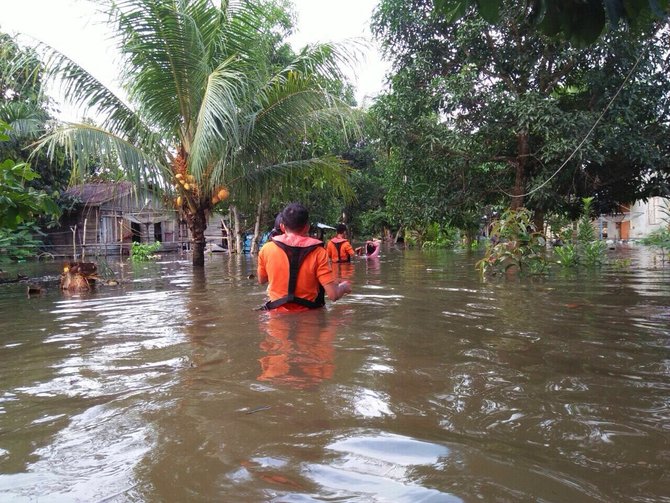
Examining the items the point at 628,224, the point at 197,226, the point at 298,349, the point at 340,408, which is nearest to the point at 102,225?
the point at 197,226

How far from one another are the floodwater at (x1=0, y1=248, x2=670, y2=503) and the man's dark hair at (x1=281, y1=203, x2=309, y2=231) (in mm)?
855

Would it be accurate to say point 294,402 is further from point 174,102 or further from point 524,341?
point 174,102

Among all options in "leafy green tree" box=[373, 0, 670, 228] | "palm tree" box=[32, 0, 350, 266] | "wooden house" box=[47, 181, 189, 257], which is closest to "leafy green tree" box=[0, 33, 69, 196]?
"wooden house" box=[47, 181, 189, 257]

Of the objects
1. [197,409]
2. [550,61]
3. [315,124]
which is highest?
[550,61]

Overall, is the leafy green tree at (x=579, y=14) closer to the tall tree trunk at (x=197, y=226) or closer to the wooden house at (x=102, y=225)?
the tall tree trunk at (x=197, y=226)

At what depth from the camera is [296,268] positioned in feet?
15.7

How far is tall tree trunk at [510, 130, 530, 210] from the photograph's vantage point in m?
12.4

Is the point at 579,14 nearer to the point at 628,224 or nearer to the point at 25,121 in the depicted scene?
the point at 25,121

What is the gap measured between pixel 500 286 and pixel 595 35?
576 cm

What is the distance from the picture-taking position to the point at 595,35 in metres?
2.37

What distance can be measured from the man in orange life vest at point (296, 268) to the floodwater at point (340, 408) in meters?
0.19

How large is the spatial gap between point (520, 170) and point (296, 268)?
9501 mm

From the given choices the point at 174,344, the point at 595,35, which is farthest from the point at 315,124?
the point at 595,35

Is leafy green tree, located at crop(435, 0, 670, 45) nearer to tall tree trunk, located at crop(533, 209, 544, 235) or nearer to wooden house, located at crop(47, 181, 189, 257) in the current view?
tall tree trunk, located at crop(533, 209, 544, 235)
